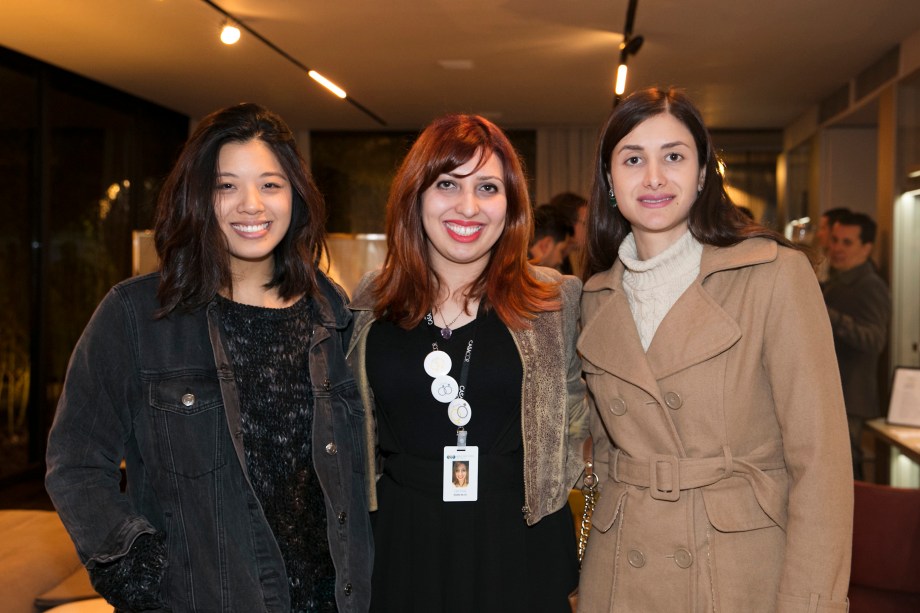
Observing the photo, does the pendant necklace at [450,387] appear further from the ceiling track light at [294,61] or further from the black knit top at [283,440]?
the ceiling track light at [294,61]

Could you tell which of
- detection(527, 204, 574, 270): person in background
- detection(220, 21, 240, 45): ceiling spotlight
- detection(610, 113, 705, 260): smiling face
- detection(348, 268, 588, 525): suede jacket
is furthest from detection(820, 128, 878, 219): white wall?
detection(610, 113, 705, 260): smiling face

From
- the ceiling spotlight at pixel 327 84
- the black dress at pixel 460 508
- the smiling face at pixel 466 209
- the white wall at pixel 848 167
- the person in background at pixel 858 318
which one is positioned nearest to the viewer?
the black dress at pixel 460 508

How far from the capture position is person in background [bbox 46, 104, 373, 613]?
181cm

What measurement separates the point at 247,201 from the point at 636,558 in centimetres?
125

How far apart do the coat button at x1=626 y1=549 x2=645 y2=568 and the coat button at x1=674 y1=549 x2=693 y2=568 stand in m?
0.08

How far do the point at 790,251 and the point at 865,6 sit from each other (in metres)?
4.98

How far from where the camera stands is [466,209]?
224cm

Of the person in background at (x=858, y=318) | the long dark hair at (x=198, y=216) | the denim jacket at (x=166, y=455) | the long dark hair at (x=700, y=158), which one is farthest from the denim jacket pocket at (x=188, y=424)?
the person in background at (x=858, y=318)

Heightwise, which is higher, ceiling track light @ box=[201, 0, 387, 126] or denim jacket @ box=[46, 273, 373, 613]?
ceiling track light @ box=[201, 0, 387, 126]

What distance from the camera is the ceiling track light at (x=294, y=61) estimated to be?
19.5 ft

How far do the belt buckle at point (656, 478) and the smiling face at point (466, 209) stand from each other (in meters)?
0.74

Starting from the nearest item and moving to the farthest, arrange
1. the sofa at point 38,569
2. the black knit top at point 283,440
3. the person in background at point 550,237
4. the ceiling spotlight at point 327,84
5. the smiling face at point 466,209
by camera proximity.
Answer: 1. the black knit top at point 283,440
2. the smiling face at point 466,209
3. the sofa at point 38,569
4. the person in background at point 550,237
5. the ceiling spotlight at point 327,84

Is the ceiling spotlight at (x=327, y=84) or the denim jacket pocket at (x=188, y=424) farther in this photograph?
the ceiling spotlight at (x=327, y=84)

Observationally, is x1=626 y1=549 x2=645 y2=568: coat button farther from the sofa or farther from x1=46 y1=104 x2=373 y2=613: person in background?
the sofa
